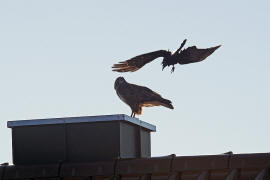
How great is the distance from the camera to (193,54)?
36781 millimetres

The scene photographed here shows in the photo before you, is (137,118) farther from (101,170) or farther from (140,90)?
(101,170)

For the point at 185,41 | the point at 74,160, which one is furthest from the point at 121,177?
the point at 185,41

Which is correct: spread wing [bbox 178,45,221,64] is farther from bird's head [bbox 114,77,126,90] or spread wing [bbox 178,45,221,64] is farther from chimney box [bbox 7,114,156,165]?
chimney box [bbox 7,114,156,165]

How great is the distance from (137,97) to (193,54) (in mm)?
2285

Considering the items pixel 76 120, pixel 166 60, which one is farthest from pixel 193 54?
pixel 76 120

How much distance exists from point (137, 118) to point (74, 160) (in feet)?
8.22

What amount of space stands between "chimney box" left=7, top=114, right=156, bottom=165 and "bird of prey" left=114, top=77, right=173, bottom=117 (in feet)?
2.16

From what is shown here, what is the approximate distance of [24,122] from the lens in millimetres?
36406

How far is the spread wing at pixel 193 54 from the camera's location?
121 feet

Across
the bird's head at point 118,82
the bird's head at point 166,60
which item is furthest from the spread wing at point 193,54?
the bird's head at point 118,82

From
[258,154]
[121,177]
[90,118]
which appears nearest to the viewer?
[258,154]

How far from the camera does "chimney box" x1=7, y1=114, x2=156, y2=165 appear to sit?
35.4 metres

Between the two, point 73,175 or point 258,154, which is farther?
point 73,175

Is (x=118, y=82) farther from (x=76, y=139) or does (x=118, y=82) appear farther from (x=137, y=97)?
(x=76, y=139)
